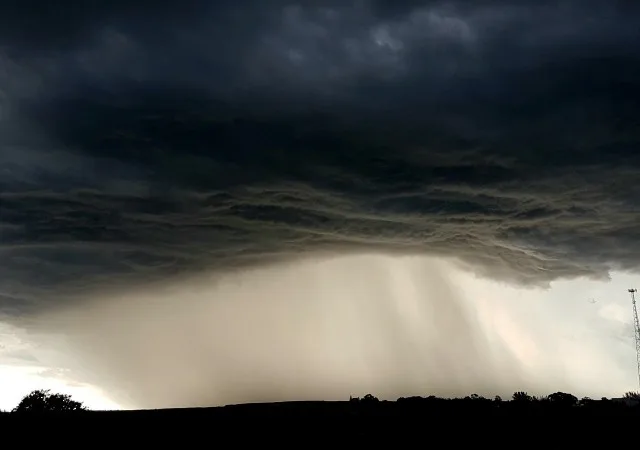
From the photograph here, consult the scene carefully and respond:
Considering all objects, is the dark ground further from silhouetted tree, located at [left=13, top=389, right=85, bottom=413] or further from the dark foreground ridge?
silhouetted tree, located at [left=13, top=389, right=85, bottom=413]

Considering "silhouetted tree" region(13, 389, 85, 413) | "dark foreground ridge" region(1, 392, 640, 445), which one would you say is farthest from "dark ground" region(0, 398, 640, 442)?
"silhouetted tree" region(13, 389, 85, 413)

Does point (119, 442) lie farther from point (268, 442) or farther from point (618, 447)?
point (618, 447)

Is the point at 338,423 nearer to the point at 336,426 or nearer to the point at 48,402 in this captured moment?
the point at 336,426

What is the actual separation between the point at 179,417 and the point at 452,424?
16.0 m

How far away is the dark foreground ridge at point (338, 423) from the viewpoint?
118 feet

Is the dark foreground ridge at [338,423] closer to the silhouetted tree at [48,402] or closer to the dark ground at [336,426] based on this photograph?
the dark ground at [336,426]

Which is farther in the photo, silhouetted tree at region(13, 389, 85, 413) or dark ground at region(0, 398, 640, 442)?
silhouetted tree at region(13, 389, 85, 413)

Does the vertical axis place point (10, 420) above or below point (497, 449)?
above

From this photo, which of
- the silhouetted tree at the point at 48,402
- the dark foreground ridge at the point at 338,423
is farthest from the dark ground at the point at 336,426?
the silhouetted tree at the point at 48,402

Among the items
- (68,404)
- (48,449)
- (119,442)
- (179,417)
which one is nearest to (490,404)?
(179,417)

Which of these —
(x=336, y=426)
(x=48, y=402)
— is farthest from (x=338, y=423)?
(x=48, y=402)

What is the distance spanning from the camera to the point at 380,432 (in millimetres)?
36219

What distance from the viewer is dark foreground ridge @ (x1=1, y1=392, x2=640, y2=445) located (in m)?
35.9

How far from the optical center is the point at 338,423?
125 ft
